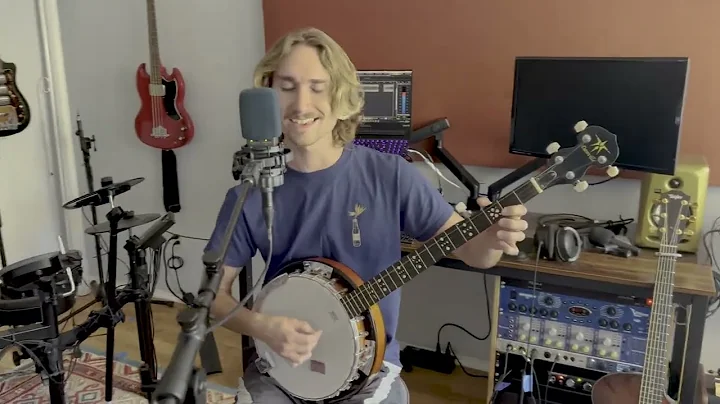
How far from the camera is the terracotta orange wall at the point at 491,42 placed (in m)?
2.02

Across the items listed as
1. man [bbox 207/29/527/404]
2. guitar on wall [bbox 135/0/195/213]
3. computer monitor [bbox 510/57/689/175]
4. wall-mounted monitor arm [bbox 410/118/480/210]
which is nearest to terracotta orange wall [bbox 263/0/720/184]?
wall-mounted monitor arm [bbox 410/118/480/210]

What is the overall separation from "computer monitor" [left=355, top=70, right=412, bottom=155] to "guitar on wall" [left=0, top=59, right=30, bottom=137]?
5.83ft

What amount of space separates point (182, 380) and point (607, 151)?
0.96m

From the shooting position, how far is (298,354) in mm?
1466

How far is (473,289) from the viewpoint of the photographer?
8.43 ft

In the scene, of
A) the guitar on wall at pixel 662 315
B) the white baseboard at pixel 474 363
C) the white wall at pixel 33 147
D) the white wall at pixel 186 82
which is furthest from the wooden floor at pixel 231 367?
the guitar on wall at pixel 662 315

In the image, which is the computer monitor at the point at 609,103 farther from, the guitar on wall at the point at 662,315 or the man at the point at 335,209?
the man at the point at 335,209

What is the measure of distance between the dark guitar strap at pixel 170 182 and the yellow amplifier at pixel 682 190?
7.01 ft

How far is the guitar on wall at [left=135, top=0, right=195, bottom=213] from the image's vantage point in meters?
2.87

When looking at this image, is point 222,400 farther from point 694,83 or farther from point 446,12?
point 694,83

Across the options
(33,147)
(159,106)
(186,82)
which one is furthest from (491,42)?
(33,147)

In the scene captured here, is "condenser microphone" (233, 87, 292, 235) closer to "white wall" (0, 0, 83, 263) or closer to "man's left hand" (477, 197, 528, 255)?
"man's left hand" (477, 197, 528, 255)

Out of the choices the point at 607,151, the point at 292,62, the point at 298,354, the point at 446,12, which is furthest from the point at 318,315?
the point at 446,12

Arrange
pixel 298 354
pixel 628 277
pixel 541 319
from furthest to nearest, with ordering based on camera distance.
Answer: pixel 541 319 → pixel 628 277 → pixel 298 354
